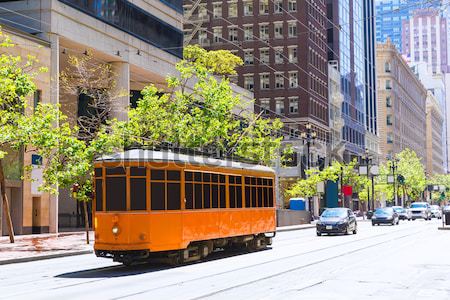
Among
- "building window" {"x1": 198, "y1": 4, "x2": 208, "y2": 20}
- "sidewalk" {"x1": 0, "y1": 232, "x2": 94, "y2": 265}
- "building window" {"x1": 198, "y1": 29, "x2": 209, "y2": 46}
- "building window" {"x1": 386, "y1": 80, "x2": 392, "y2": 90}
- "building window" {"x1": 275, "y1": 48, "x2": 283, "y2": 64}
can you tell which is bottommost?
"sidewalk" {"x1": 0, "y1": 232, "x2": 94, "y2": 265}

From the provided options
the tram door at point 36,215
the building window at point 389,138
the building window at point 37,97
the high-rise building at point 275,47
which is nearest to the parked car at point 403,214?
the high-rise building at point 275,47

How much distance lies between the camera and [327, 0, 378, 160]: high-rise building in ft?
342

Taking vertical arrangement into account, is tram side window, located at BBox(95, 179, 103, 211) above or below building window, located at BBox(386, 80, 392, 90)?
below

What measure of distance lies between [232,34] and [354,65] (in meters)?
27.6

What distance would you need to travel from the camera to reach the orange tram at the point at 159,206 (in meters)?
18.8

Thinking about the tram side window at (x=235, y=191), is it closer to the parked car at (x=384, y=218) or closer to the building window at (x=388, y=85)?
the parked car at (x=384, y=218)

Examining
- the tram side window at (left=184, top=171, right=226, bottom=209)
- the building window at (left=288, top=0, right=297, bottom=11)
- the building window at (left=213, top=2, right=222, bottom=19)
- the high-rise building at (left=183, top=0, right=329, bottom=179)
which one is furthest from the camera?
the building window at (left=213, top=2, right=222, bottom=19)

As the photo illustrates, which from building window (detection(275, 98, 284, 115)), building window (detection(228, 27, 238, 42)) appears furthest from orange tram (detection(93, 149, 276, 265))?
building window (detection(228, 27, 238, 42))

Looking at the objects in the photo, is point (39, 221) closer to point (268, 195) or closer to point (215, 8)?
point (268, 195)

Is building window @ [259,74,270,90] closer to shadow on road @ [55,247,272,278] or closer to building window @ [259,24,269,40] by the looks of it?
building window @ [259,24,269,40]

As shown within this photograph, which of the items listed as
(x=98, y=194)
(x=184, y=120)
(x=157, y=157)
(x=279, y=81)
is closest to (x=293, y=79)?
(x=279, y=81)

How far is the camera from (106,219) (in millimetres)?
19016

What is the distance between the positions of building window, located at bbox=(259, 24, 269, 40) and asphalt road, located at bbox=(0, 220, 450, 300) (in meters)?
71.2

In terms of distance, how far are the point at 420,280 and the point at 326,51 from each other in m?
87.4
